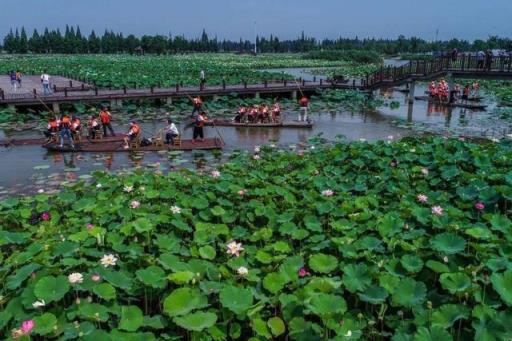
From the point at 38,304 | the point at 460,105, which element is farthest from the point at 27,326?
the point at 460,105

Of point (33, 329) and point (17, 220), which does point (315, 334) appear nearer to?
point (33, 329)

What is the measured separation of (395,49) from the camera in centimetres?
13150

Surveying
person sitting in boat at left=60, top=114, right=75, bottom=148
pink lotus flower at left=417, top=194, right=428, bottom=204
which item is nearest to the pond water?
person sitting in boat at left=60, top=114, right=75, bottom=148

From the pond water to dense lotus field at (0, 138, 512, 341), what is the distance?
4322mm

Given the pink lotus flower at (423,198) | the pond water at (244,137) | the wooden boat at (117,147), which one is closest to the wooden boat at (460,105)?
the pond water at (244,137)

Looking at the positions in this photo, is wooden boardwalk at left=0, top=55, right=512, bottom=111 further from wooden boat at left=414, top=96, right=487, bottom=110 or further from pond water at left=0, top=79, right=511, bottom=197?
pond water at left=0, top=79, right=511, bottom=197

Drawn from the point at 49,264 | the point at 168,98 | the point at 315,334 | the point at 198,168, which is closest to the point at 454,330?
the point at 315,334

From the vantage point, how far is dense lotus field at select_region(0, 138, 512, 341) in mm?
3670

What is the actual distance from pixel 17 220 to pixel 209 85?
24970 mm

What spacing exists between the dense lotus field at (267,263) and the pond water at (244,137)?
4322 mm

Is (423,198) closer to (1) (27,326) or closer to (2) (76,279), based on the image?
(2) (76,279)

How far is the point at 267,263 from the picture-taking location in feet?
15.8

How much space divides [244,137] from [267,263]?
13.0 metres

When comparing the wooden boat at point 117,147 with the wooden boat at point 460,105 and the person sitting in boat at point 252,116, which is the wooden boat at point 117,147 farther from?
the wooden boat at point 460,105
